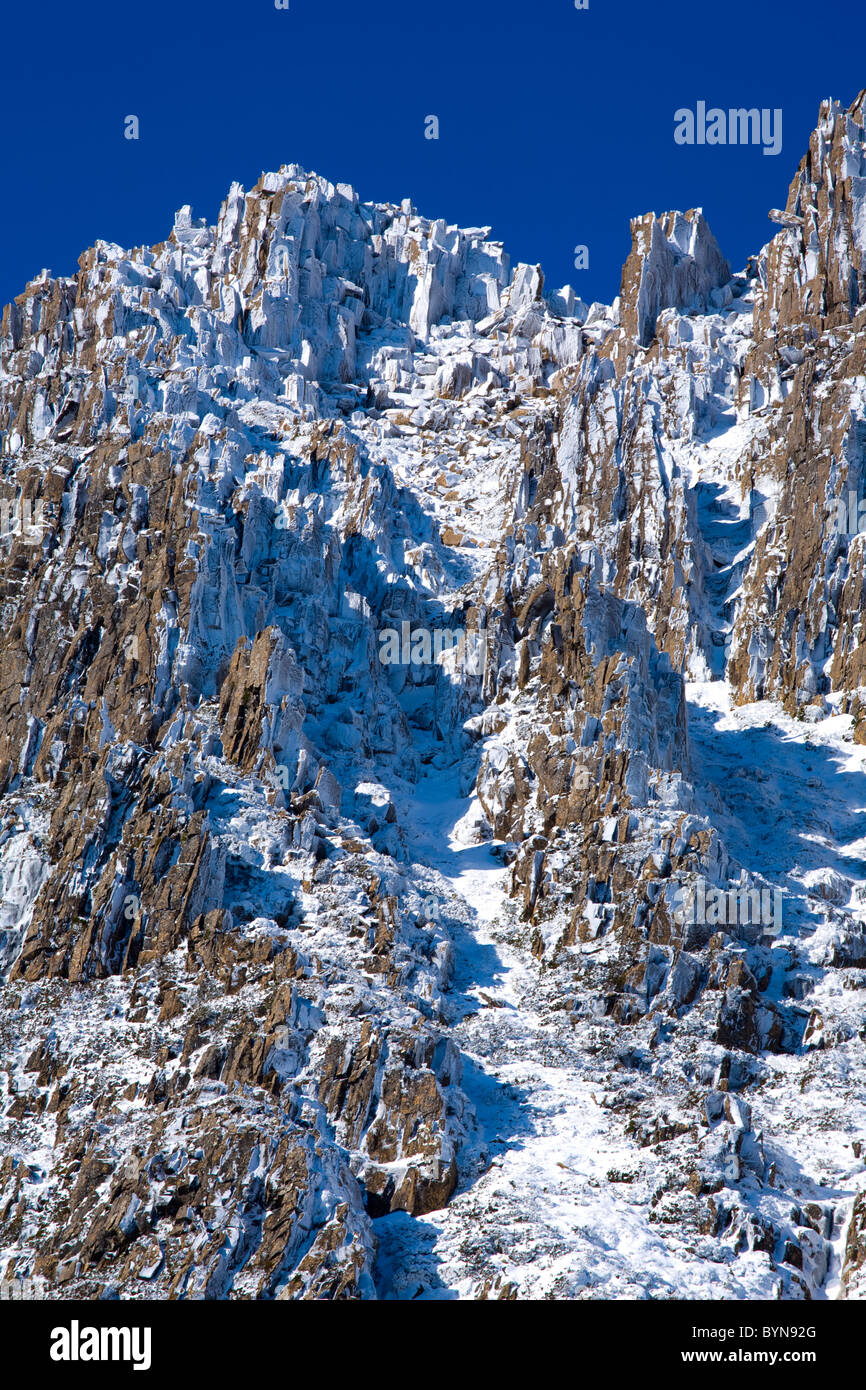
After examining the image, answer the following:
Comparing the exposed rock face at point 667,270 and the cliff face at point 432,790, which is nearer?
the cliff face at point 432,790

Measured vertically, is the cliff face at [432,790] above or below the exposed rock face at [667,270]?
below

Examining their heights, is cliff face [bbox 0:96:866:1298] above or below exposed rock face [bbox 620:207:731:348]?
below

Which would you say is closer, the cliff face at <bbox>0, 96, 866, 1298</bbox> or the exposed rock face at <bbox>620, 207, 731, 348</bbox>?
the cliff face at <bbox>0, 96, 866, 1298</bbox>

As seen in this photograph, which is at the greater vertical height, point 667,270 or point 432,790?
point 667,270

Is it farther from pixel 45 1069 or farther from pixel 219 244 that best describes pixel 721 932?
pixel 219 244

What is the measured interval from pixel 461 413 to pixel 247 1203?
358 ft

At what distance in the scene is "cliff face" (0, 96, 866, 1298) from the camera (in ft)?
186

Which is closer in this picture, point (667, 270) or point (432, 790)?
point (432, 790)

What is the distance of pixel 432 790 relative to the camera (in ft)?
321

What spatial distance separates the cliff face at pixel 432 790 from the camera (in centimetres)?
5666
